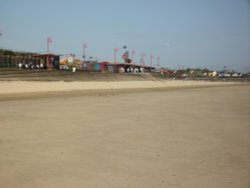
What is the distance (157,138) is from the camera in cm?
687

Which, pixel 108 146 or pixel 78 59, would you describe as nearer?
pixel 108 146

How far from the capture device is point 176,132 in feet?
25.2

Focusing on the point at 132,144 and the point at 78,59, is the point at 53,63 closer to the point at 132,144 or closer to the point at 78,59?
the point at 78,59

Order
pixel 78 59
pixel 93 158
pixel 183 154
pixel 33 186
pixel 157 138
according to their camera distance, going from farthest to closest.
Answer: pixel 78 59 → pixel 157 138 → pixel 183 154 → pixel 93 158 → pixel 33 186

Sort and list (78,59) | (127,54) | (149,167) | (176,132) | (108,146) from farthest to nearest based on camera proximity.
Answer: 1. (127,54)
2. (78,59)
3. (176,132)
4. (108,146)
5. (149,167)

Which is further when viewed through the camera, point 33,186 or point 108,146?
point 108,146

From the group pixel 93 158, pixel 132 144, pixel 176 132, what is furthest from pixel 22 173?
pixel 176 132

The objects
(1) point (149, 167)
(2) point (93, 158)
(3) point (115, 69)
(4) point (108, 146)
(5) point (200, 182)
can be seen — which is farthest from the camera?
(3) point (115, 69)

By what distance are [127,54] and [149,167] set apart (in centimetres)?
9998

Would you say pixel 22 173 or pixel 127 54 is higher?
pixel 127 54

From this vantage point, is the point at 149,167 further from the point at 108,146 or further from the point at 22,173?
the point at 22,173

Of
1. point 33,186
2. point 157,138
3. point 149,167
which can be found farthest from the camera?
point 157,138

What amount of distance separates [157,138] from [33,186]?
3636 millimetres

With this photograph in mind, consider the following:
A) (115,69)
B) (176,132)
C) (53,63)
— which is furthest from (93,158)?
(115,69)
